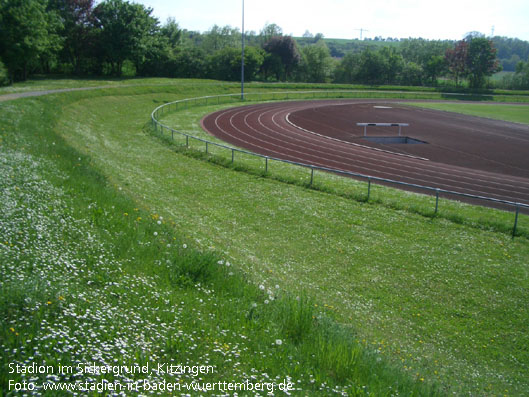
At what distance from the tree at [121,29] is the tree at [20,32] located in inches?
600

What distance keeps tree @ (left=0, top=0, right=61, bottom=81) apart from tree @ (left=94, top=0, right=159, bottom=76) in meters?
15.2

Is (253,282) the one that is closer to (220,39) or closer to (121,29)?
(121,29)

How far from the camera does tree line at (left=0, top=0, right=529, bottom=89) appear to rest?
2120 inches

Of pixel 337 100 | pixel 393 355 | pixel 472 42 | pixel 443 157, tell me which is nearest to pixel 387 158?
pixel 443 157

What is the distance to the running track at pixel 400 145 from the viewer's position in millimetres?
26703

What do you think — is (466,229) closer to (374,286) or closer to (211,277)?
(374,286)

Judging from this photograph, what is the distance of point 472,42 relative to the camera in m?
101

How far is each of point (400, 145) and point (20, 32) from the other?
44.0 m

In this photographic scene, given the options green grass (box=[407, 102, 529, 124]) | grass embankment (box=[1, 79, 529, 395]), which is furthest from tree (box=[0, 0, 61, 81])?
green grass (box=[407, 102, 529, 124])

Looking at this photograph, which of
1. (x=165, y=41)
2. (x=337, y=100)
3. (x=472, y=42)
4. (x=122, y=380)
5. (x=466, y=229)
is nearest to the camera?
(x=122, y=380)

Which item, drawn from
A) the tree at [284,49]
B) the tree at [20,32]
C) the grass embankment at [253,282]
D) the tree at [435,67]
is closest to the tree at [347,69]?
the tree at [284,49]

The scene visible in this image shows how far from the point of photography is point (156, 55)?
80.9 m

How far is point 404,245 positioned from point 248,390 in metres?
11.0

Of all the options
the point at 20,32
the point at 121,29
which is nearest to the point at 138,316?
the point at 20,32
